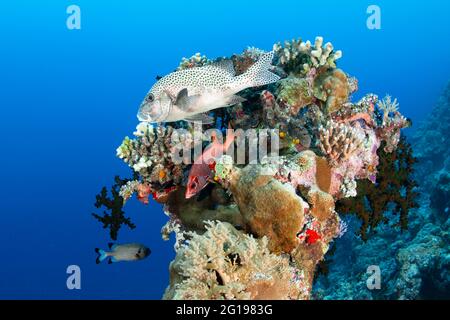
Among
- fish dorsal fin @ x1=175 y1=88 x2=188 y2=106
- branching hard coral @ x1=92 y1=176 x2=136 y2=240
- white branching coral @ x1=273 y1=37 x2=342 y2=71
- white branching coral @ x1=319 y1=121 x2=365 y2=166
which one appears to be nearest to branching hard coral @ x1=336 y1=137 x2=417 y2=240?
white branching coral @ x1=319 y1=121 x2=365 y2=166

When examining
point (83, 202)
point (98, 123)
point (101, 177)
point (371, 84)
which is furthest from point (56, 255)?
point (371, 84)

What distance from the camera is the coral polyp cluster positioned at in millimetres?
3951

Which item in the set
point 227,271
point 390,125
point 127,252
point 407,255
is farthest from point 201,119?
point 407,255

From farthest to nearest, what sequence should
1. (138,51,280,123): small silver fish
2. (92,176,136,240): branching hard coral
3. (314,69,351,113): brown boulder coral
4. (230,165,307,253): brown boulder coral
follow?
(92,176,136,240): branching hard coral
(314,69,351,113): brown boulder coral
(138,51,280,123): small silver fish
(230,165,307,253): brown boulder coral

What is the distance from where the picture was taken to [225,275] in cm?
383

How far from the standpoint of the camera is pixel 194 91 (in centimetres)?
471

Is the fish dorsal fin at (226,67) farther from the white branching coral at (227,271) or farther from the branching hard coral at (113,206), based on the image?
the branching hard coral at (113,206)

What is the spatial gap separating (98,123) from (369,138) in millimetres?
93704

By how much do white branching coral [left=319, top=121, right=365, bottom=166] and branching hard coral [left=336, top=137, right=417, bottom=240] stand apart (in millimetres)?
755

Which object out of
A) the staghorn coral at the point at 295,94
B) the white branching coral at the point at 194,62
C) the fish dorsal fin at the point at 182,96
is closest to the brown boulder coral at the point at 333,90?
the staghorn coral at the point at 295,94

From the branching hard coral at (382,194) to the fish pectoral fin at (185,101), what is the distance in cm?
257

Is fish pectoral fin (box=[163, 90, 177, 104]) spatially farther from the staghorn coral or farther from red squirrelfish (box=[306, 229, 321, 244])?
red squirrelfish (box=[306, 229, 321, 244])

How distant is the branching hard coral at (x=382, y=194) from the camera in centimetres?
541
